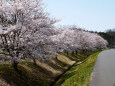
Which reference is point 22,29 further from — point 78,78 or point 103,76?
point 103,76

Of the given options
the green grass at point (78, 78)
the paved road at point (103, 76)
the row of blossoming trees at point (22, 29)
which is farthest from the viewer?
the row of blossoming trees at point (22, 29)

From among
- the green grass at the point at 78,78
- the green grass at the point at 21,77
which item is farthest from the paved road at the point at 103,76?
the green grass at the point at 21,77

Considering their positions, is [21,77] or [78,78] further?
[21,77]

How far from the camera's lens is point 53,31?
1991 centimetres

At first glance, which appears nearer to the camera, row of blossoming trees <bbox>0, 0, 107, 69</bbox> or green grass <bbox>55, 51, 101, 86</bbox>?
green grass <bbox>55, 51, 101, 86</bbox>

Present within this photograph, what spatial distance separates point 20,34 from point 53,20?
→ 5232 millimetres

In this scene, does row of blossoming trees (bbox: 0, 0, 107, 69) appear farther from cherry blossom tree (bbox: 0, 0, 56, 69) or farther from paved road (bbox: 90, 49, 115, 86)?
paved road (bbox: 90, 49, 115, 86)

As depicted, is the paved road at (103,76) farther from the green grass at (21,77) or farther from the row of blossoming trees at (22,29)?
the green grass at (21,77)

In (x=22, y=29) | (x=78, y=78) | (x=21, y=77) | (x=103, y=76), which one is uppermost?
(x=22, y=29)

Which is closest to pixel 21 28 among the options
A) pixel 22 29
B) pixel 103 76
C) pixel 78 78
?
pixel 22 29

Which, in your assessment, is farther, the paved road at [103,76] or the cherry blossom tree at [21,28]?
the cherry blossom tree at [21,28]

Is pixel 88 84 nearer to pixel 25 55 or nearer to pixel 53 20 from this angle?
pixel 25 55

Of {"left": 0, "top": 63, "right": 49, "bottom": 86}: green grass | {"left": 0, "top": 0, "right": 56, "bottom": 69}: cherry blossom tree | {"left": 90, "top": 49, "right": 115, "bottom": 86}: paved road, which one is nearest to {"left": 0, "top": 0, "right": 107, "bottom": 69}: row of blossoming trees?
{"left": 0, "top": 0, "right": 56, "bottom": 69}: cherry blossom tree

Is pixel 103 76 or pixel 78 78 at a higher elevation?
pixel 103 76
